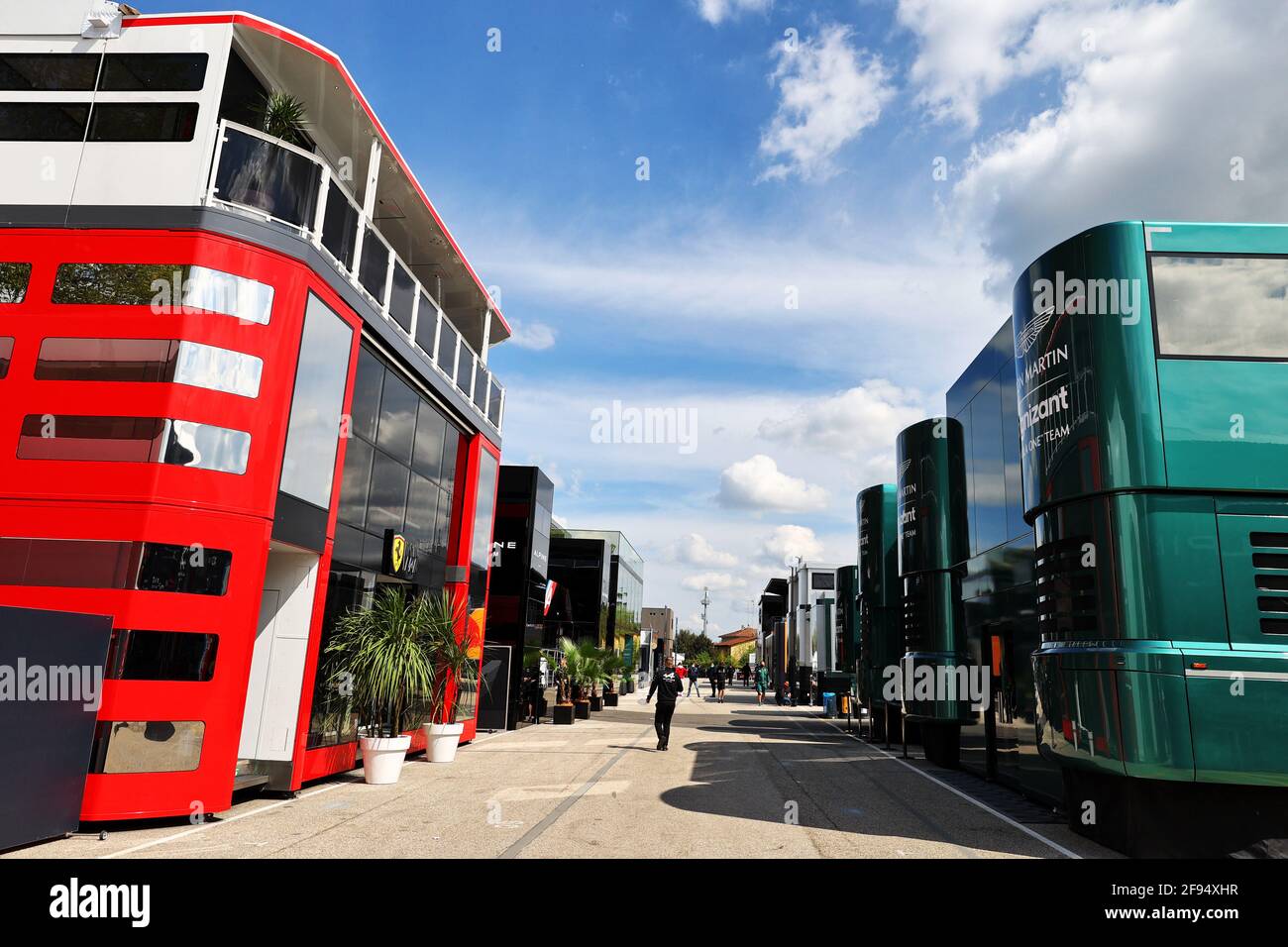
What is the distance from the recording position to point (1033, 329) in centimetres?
877

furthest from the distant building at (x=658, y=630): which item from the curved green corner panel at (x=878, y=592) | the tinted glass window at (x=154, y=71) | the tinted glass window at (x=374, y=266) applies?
the tinted glass window at (x=154, y=71)

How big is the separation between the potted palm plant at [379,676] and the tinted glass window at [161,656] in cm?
267

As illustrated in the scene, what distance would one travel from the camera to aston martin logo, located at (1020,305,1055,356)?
850 centimetres

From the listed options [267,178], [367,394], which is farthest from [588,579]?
[267,178]

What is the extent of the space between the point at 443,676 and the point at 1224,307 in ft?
40.0

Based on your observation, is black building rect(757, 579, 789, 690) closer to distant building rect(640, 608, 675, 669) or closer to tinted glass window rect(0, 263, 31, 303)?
distant building rect(640, 608, 675, 669)

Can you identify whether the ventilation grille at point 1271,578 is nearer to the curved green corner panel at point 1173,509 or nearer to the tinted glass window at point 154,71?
the curved green corner panel at point 1173,509

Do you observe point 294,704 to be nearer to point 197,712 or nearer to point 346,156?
point 197,712

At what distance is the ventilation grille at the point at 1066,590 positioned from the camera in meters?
7.61

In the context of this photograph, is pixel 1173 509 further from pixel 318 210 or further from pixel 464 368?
pixel 464 368

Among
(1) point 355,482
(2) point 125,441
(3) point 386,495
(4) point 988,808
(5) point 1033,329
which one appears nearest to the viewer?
(2) point 125,441

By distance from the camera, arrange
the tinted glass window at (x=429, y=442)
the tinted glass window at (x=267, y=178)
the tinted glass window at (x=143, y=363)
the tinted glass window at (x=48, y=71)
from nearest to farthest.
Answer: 1. the tinted glass window at (x=143, y=363)
2. the tinted glass window at (x=267, y=178)
3. the tinted glass window at (x=48, y=71)
4. the tinted glass window at (x=429, y=442)

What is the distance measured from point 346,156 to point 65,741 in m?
10.1
